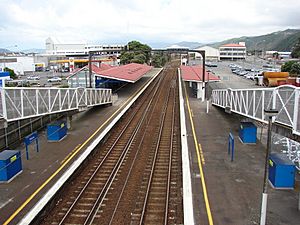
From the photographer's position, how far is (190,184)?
12.7m

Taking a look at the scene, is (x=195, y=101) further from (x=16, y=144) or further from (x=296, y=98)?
(x=296, y=98)

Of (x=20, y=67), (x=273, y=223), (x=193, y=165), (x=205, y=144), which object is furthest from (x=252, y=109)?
(x=20, y=67)

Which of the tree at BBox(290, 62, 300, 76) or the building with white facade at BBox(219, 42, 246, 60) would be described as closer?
the tree at BBox(290, 62, 300, 76)

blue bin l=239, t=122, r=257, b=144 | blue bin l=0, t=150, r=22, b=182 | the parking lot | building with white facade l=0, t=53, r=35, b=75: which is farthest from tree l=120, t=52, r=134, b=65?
blue bin l=0, t=150, r=22, b=182

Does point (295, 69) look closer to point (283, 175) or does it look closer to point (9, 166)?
point (283, 175)

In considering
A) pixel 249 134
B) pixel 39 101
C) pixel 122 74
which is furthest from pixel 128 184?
pixel 122 74

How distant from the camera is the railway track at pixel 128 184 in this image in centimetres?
1112

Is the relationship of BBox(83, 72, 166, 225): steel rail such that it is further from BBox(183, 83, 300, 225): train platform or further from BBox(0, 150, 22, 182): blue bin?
BBox(0, 150, 22, 182): blue bin

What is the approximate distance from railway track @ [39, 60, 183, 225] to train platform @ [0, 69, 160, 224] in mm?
824

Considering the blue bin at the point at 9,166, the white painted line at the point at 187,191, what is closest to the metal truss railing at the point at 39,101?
the blue bin at the point at 9,166

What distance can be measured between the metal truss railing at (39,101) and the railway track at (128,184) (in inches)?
148

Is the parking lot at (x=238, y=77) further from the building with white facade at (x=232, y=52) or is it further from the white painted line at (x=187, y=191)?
the building with white facade at (x=232, y=52)

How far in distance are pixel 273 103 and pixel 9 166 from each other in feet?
38.0

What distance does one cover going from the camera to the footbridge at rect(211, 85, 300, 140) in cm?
1108
